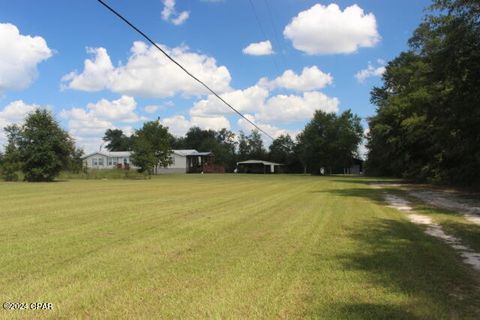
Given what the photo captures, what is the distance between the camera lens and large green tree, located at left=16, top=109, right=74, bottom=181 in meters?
44.7

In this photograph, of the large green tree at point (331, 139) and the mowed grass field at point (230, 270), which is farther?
the large green tree at point (331, 139)

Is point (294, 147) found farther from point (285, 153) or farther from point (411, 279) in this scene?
point (411, 279)

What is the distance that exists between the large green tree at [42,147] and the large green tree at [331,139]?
1980 inches

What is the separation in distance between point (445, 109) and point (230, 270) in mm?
21595

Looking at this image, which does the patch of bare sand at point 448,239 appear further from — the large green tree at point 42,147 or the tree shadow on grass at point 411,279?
the large green tree at point 42,147

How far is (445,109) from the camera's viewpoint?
2509cm

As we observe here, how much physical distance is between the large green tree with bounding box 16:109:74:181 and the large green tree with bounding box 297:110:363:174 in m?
50.3

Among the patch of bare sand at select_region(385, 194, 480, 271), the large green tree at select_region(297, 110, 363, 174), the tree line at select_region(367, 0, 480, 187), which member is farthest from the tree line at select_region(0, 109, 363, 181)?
the patch of bare sand at select_region(385, 194, 480, 271)

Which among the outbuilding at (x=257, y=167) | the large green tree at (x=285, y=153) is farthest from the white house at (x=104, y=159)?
the large green tree at (x=285, y=153)

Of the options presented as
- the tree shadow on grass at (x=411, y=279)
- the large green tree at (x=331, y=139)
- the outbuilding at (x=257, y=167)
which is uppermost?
the large green tree at (x=331, y=139)

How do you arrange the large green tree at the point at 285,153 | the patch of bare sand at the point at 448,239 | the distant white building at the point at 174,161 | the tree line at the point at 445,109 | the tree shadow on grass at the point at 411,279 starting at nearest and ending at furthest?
the tree shadow on grass at the point at 411,279 → the patch of bare sand at the point at 448,239 → the tree line at the point at 445,109 → the distant white building at the point at 174,161 → the large green tree at the point at 285,153

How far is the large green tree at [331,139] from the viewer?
281ft

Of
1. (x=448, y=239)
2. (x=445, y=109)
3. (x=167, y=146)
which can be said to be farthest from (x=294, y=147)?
(x=448, y=239)

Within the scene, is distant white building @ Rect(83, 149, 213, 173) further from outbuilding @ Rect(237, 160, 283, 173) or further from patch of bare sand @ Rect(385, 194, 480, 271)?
patch of bare sand @ Rect(385, 194, 480, 271)
